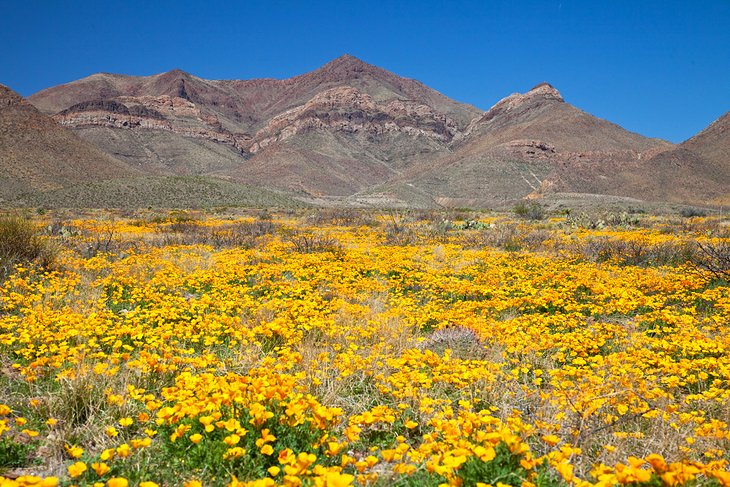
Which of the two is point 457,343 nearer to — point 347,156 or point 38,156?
point 38,156

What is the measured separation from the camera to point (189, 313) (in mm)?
6746

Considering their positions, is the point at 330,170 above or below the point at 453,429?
above

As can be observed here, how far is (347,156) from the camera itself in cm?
15700

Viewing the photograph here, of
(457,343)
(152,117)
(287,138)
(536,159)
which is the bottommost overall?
(457,343)

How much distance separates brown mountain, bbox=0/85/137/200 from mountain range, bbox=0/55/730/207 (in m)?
0.31

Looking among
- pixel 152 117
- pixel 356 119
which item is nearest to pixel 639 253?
pixel 356 119

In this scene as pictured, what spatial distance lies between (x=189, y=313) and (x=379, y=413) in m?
4.48

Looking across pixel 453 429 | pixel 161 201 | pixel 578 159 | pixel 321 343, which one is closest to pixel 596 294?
pixel 321 343

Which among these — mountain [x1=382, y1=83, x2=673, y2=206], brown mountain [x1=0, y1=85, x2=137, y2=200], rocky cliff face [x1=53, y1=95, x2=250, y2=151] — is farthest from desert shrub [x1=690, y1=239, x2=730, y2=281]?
rocky cliff face [x1=53, y1=95, x2=250, y2=151]

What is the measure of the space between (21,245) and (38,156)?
289ft

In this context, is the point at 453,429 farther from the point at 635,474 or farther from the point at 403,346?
the point at 403,346

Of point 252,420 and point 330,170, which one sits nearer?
point 252,420

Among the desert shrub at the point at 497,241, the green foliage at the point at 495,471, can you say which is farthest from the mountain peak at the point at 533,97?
the green foliage at the point at 495,471

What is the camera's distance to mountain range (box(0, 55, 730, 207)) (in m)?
74.3
